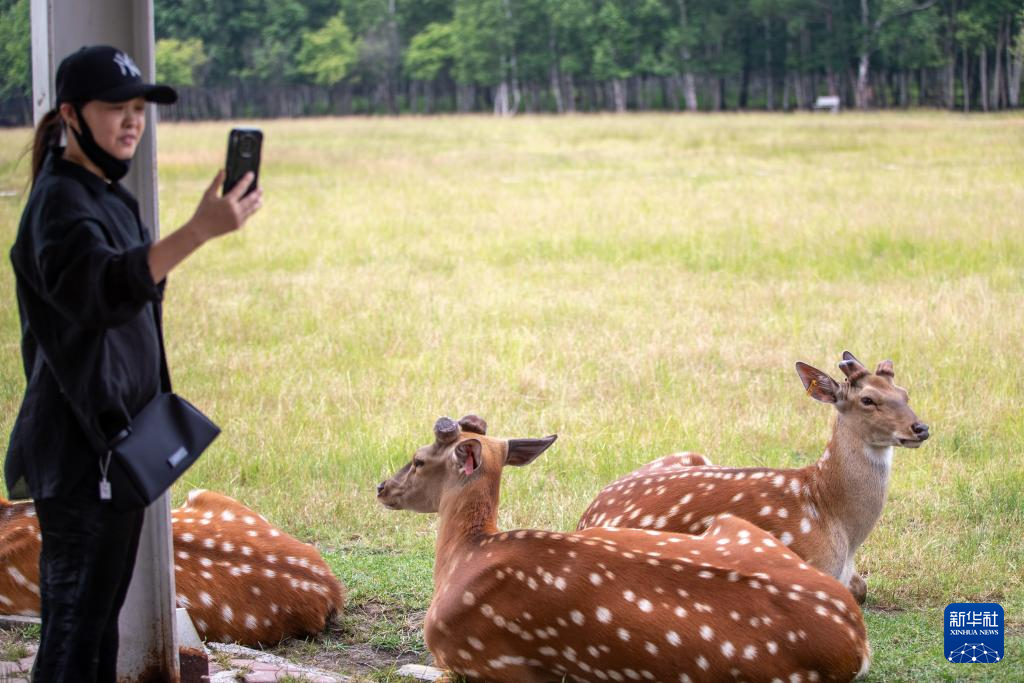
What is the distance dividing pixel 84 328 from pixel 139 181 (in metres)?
0.94

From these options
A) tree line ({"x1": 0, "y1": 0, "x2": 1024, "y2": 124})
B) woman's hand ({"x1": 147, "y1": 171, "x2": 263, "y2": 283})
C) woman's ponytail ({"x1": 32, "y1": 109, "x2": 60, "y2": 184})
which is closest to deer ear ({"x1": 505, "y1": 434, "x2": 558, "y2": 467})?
woman's hand ({"x1": 147, "y1": 171, "x2": 263, "y2": 283})

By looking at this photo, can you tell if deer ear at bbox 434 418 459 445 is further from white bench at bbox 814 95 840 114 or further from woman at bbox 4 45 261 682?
white bench at bbox 814 95 840 114

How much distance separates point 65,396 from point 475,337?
621cm

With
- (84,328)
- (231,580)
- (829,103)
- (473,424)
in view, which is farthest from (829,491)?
(829,103)

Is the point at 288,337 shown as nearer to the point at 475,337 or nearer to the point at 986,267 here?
the point at 475,337

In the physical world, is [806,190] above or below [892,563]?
above

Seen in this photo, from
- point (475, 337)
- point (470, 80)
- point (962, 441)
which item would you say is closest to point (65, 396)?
point (962, 441)

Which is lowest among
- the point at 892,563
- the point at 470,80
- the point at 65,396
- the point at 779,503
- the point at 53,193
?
the point at 892,563

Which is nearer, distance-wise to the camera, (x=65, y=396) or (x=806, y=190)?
(x=65, y=396)

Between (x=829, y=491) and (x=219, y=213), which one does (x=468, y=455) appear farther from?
(x=219, y=213)

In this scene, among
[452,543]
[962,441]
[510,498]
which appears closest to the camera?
[452,543]

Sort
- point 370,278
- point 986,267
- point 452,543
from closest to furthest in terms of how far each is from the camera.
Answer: point 452,543, point 986,267, point 370,278

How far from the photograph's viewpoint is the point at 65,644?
285 cm

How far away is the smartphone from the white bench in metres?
Answer: 22.4
